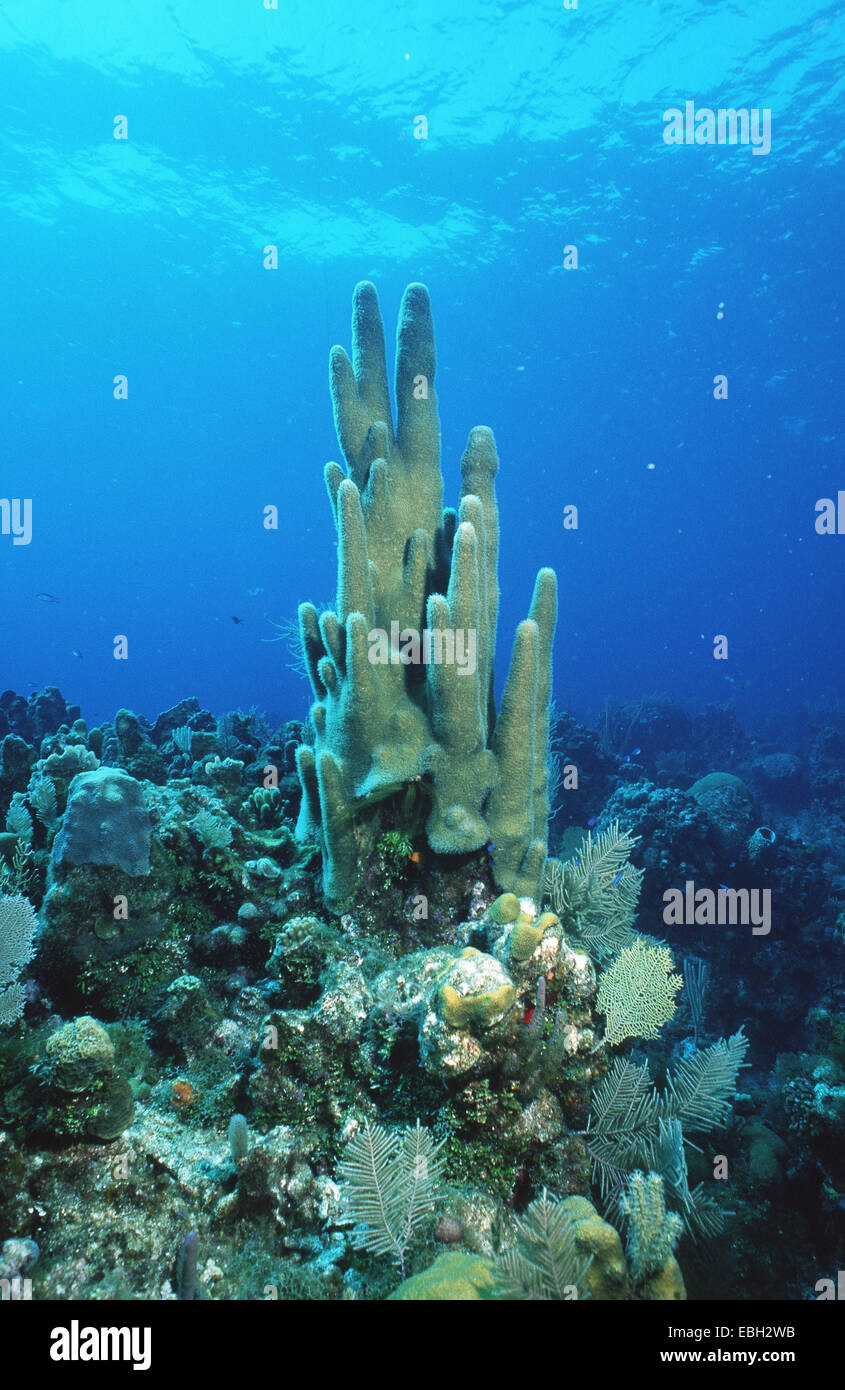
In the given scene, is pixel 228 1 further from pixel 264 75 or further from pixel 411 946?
pixel 411 946

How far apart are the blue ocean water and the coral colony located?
217 cm

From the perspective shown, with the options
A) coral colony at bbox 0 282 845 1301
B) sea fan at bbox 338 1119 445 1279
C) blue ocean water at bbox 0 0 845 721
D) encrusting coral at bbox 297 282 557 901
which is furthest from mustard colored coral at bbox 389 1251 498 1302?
blue ocean water at bbox 0 0 845 721

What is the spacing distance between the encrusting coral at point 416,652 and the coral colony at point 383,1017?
3cm

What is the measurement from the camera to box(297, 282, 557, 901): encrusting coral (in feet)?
14.9

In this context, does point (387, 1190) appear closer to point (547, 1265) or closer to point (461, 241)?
point (547, 1265)

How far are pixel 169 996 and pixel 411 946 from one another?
167 cm

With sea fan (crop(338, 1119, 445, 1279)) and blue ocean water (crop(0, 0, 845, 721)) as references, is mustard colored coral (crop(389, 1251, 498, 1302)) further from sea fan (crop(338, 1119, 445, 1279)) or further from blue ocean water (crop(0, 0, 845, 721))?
blue ocean water (crop(0, 0, 845, 721))

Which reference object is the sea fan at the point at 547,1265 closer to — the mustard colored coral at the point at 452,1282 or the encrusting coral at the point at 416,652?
the mustard colored coral at the point at 452,1282

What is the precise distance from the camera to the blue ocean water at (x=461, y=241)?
73.9ft

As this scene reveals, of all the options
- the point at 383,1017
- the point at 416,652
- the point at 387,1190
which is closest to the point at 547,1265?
the point at 387,1190

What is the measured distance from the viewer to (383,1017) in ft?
12.1

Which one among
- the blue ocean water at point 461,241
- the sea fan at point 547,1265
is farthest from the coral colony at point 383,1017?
the blue ocean water at point 461,241

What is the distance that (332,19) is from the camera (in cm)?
2208
